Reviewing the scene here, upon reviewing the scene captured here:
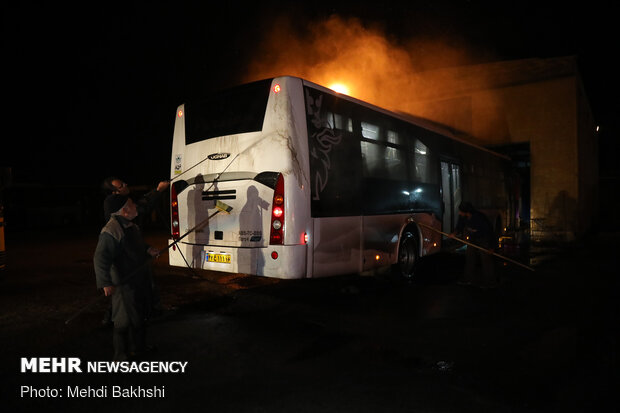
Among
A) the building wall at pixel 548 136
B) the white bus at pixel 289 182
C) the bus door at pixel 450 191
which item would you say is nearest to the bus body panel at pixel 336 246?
the white bus at pixel 289 182

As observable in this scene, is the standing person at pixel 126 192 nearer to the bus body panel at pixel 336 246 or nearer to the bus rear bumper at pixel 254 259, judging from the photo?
the bus rear bumper at pixel 254 259

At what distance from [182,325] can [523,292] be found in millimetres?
5742

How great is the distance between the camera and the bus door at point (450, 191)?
9.70 m

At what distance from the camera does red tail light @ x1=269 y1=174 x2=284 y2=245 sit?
18.2 feet

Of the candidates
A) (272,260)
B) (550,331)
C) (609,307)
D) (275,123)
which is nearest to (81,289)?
(272,260)

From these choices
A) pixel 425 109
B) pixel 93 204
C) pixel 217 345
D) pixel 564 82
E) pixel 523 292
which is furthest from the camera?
pixel 93 204

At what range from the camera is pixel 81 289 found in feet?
24.6

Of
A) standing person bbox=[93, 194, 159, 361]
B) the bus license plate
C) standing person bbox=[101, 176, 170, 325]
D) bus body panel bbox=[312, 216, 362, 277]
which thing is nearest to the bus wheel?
bus body panel bbox=[312, 216, 362, 277]

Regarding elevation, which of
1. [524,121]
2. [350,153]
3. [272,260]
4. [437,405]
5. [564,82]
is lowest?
[437,405]

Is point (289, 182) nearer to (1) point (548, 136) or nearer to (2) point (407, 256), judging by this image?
(2) point (407, 256)

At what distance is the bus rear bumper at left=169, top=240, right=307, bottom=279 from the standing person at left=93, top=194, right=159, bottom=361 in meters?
1.84

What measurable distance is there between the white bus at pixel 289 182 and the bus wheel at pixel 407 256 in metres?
0.06

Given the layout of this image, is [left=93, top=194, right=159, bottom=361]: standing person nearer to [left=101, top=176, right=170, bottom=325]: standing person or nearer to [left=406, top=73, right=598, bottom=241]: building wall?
[left=101, top=176, right=170, bottom=325]: standing person

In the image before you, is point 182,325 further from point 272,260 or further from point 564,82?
point 564,82
